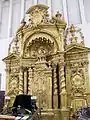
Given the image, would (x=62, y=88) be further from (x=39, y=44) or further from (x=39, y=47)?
(x=39, y=44)

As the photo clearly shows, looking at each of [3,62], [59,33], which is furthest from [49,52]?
[3,62]

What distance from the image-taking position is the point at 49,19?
8438mm

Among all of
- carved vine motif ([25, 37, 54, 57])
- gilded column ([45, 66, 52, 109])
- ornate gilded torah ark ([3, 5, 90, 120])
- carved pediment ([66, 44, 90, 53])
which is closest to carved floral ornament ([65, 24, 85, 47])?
ornate gilded torah ark ([3, 5, 90, 120])

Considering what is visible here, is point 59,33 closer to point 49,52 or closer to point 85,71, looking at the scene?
point 49,52

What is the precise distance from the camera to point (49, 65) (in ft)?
25.5

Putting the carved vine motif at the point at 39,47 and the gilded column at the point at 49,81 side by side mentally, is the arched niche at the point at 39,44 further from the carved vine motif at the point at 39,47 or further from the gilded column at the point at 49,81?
the gilded column at the point at 49,81

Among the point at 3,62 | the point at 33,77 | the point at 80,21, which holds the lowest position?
the point at 33,77

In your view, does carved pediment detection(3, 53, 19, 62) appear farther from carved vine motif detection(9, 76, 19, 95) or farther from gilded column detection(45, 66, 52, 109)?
gilded column detection(45, 66, 52, 109)

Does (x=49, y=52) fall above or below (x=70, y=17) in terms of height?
below

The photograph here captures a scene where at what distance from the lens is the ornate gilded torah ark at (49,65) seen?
23.8 ft

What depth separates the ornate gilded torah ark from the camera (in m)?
7.25

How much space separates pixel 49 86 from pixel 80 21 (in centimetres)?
287

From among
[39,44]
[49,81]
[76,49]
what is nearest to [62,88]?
[49,81]

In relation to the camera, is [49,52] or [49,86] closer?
[49,86]
